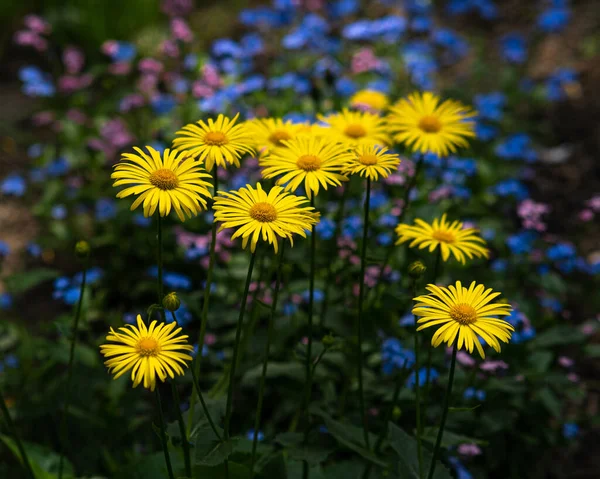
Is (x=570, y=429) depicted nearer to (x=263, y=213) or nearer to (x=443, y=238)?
(x=443, y=238)

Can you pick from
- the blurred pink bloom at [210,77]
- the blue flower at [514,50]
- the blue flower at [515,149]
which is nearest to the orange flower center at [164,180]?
the blurred pink bloom at [210,77]

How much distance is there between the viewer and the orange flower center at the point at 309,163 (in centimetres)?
147

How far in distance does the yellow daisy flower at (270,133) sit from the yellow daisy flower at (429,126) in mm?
270

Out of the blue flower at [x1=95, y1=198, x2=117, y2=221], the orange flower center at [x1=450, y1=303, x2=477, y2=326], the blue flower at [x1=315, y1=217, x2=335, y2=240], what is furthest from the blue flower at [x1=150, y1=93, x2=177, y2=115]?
the orange flower center at [x1=450, y1=303, x2=477, y2=326]

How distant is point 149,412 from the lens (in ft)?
8.45

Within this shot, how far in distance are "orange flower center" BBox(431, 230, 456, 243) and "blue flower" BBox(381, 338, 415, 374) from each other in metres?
0.58

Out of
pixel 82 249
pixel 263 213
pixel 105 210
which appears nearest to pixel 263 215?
pixel 263 213

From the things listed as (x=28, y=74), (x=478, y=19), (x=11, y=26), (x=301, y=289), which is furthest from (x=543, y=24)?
(x=11, y=26)

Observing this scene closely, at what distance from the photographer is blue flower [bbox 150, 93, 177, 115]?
3.56 meters

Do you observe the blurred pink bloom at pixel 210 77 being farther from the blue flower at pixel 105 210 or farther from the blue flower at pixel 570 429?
the blue flower at pixel 570 429

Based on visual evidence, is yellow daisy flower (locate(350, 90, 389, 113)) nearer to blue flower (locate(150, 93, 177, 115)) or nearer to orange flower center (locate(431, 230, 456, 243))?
orange flower center (locate(431, 230, 456, 243))

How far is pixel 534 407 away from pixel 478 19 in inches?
154

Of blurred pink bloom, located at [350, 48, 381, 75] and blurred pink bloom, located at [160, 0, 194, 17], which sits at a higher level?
blurred pink bloom, located at [160, 0, 194, 17]

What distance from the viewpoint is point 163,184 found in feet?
4.31
